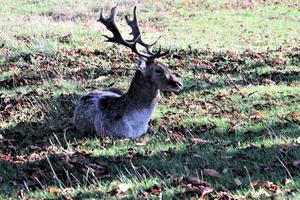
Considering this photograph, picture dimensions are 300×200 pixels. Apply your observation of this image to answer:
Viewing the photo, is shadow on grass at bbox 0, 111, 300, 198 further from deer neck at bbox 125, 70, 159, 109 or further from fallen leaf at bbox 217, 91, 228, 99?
fallen leaf at bbox 217, 91, 228, 99

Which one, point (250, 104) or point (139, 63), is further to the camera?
point (250, 104)

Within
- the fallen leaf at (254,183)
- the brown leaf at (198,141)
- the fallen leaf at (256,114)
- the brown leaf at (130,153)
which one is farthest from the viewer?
the fallen leaf at (256,114)

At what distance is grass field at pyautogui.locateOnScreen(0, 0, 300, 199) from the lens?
6.15 metres

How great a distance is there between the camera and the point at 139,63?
8.78 meters

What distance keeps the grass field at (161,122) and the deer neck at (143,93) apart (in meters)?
0.47

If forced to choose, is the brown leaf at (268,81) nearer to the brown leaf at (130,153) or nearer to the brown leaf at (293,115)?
the brown leaf at (293,115)

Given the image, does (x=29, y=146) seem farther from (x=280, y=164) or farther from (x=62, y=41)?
(x=62, y=41)

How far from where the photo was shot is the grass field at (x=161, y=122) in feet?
20.2

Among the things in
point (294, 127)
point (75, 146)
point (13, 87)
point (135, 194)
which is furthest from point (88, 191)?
point (13, 87)

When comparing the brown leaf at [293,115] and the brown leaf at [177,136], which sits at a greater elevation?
the brown leaf at [293,115]

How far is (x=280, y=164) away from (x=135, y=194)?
1889mm

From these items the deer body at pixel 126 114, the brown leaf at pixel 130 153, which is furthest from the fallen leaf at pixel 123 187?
the deer body at pixel 126 114

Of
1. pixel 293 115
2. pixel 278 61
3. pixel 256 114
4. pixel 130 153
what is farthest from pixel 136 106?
pixel 278 61

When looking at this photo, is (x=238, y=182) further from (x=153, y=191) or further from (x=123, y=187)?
(x=123, y=187)
